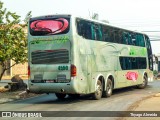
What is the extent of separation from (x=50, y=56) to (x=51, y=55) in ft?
0.22

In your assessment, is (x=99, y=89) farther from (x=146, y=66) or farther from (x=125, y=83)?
(x=146, y=66)

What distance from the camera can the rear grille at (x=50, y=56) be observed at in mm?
17875

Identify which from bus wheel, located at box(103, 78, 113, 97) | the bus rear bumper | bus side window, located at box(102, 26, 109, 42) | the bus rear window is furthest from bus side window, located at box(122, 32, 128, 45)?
the bus rear bumper

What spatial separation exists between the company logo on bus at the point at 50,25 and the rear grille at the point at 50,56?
930mm

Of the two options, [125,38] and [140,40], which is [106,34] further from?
[140,40]

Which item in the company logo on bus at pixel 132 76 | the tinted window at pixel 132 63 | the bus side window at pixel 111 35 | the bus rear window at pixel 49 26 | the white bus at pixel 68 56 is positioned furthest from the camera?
the company logo on bus at pixel 132 76

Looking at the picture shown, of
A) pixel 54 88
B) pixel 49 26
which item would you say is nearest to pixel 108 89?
pixel 54 88

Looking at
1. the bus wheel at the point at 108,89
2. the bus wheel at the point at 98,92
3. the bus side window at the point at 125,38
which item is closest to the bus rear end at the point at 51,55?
the bus wheel at the point at 98,92

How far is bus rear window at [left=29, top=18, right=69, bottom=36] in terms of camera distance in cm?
1783

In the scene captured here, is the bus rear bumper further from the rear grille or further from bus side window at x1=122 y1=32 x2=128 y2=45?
bus side window at x1=122 y1=32 x2=128 y2=45

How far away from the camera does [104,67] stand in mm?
20594

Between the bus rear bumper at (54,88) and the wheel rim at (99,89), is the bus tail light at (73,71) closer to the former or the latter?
the bus rear bumper at (54,88)

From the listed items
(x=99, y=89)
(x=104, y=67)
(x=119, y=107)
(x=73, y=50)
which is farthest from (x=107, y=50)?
(x=119, y=107)

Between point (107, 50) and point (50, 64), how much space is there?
4056mm
